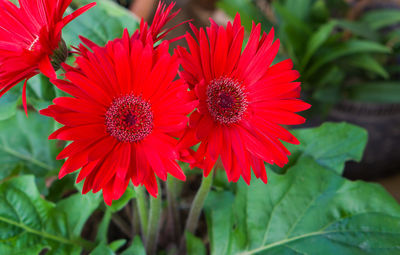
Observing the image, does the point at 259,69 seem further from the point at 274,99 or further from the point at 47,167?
the point at 47,167

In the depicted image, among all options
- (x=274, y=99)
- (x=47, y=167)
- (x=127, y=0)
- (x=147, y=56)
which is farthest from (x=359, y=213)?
(x=127, y=0)

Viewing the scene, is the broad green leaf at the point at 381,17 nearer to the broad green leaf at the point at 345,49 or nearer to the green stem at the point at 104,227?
the broad green leaf at the point at 345,49

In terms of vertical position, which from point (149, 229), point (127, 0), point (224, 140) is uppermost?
point (127, 0)

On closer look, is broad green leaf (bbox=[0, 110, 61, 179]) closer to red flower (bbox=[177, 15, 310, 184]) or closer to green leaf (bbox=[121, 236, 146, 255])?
green leaf (bbox=[121, 236, 146, 255])

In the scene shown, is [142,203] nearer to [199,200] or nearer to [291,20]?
[199,200]

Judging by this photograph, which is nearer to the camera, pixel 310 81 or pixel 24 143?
pixel 24 143

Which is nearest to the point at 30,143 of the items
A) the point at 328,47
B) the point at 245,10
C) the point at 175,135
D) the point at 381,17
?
the point at 175,135

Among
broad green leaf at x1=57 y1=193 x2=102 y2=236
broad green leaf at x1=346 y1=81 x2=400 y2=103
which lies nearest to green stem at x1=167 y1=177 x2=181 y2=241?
broad green leaf at x1=57 y1=193 x2=102 y2=236
